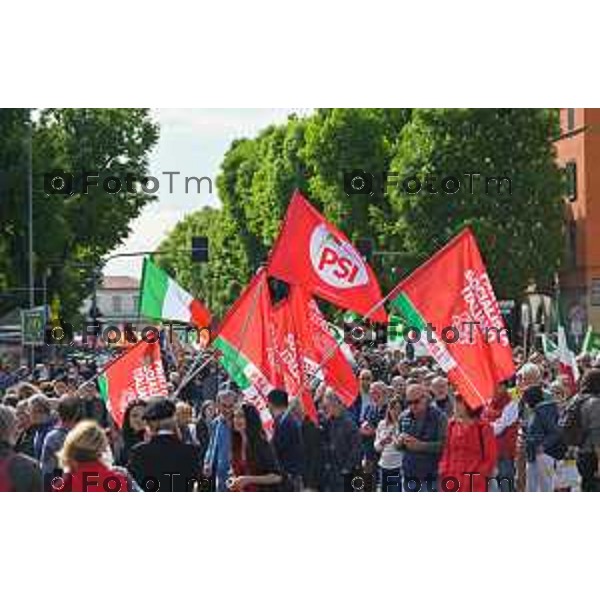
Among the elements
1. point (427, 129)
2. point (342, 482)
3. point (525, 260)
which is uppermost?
point (427, 129)

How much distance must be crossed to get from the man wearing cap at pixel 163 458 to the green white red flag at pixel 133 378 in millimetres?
6514

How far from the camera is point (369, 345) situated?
4953 centimetres

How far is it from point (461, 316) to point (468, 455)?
80.5 inches

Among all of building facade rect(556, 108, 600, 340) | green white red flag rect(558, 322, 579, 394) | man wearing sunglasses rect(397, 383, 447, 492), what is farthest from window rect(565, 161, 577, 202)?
man wearing sunglasses rect(397, 383, 447, 492)

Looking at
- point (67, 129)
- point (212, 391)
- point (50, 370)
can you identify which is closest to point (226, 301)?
point (67, 129)

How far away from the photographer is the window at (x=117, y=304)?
171 meters

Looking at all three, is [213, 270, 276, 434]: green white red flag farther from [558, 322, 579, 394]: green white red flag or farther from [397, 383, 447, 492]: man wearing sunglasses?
[558, 322, 579, 394]: green white red flag

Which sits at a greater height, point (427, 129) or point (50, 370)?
point (427, 129)

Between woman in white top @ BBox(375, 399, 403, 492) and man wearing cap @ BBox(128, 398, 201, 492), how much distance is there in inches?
186

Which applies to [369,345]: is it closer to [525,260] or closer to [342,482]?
[525,260]

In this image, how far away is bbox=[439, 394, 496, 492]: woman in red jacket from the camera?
14727 millimetres

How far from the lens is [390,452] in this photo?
17.2m

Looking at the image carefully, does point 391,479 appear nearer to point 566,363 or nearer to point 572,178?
point 566,363

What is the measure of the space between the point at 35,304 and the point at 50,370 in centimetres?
1987
